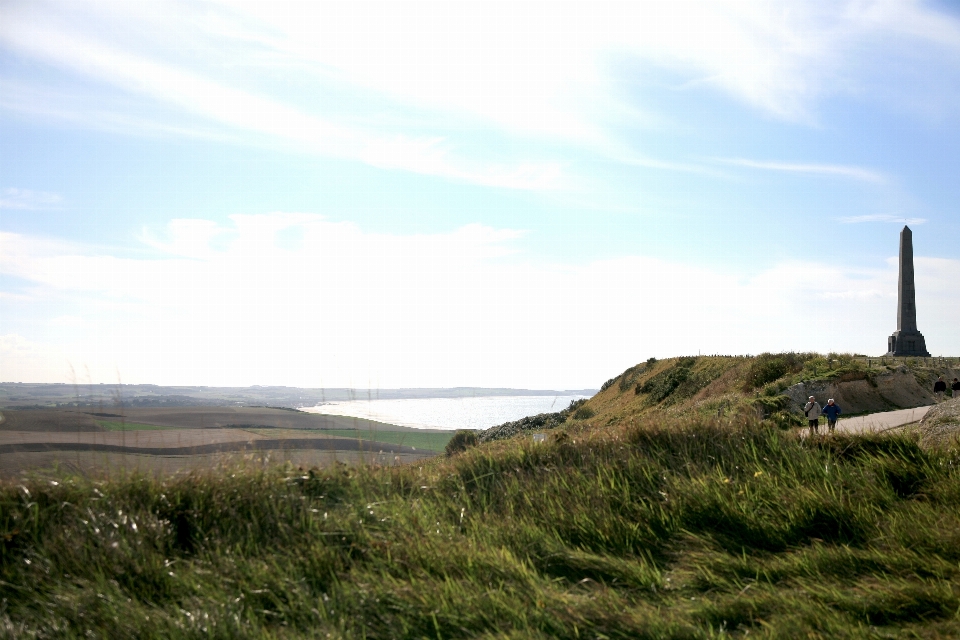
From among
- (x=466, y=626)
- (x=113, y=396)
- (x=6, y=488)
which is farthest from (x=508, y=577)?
(x=113, y=396)

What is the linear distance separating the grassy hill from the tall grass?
2 centimetres

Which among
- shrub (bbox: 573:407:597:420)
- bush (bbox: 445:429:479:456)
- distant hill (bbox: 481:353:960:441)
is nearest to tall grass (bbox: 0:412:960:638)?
bush (bbox: 445:429:479:456)

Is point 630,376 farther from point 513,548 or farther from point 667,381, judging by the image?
point 513,548

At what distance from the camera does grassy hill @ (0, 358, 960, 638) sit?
406cm

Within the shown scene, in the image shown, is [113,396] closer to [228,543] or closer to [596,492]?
[228,543]

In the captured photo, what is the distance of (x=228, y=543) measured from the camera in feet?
16.4

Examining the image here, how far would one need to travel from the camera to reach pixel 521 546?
4.98m

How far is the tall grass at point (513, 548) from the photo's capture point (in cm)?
406

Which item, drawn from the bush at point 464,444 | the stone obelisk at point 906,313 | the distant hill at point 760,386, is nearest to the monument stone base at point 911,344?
the stone obelisk at point 906,313

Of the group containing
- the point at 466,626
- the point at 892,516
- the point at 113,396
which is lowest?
the point at 466,626

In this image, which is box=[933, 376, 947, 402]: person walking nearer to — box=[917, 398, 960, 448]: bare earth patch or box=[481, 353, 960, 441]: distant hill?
box=[481, 353, 960, 441]: distant hill

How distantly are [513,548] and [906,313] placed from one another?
45.1 m

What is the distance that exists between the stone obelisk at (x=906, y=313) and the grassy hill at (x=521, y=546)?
40826 mm

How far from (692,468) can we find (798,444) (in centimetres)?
130
